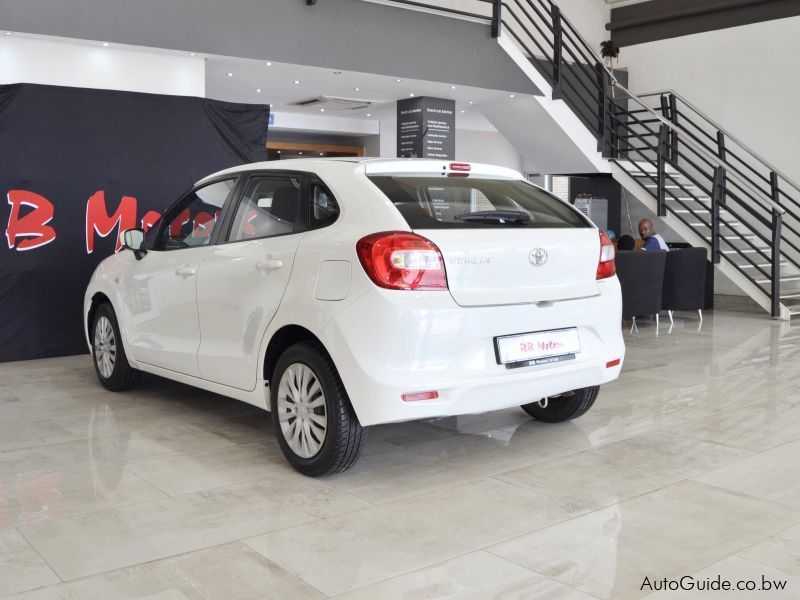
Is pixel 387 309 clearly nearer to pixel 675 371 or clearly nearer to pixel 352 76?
pixel 675 371

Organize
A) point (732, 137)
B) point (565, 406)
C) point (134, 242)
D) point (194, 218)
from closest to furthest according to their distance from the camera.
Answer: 1. point (565, 406)
2. point (194, 218)
3. point (134, 242)
4. point (732, 137)

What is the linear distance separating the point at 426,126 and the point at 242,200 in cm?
845

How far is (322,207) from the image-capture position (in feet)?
11.8

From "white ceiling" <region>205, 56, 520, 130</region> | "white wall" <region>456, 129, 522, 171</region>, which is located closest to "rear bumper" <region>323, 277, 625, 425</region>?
Answer: "white ceiling" <region>205, 56, 520, 130</region>

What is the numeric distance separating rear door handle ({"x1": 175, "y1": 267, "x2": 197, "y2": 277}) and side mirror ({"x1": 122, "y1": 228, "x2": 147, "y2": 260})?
566 mm

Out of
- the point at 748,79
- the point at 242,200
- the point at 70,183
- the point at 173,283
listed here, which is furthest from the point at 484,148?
the point at 242,200

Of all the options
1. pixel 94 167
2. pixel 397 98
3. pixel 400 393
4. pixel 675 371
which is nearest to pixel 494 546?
pixel 400 393

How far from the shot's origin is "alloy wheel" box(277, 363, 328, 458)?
347 cm

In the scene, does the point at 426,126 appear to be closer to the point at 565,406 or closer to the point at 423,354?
the point at 565,406

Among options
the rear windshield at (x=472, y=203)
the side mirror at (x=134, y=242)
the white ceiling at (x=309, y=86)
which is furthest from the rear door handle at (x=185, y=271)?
the white ceiling at (x=309, y=86)

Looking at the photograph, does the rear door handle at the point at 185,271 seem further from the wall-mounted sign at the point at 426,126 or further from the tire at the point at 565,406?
the wall-mounted sign at the point at 426,126

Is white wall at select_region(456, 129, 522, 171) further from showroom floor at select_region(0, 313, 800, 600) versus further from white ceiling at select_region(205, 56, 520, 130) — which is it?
showroom floor at select_region(0, 313, 800, 600)

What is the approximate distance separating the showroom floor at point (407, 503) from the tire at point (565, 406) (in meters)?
0.08

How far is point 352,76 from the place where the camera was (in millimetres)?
9945
